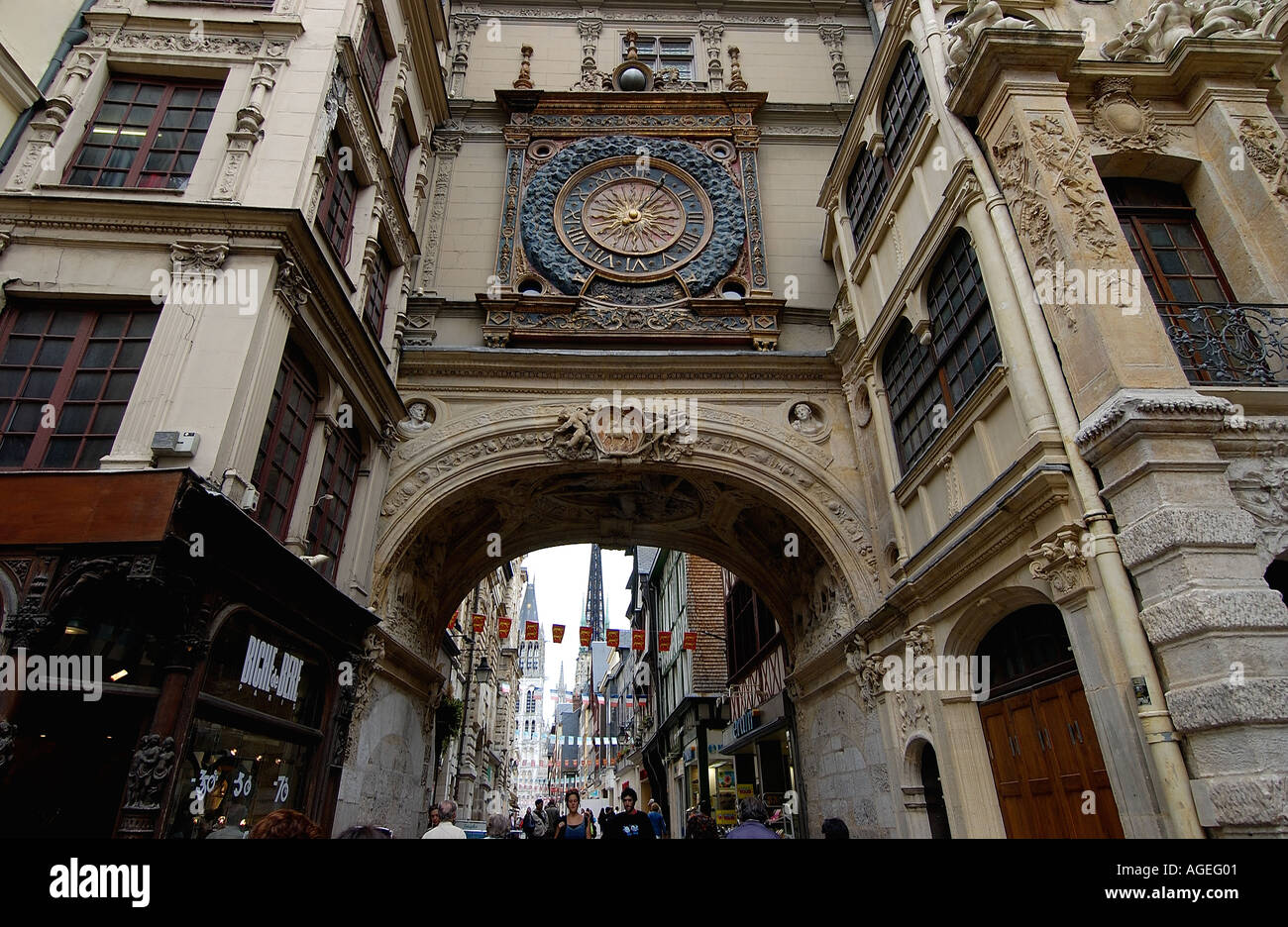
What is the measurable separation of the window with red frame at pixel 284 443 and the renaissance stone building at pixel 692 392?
8 centimetres

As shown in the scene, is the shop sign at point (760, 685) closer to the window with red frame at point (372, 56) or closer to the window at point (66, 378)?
the window at point (66, 378)

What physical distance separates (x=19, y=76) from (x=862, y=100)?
12354 mm

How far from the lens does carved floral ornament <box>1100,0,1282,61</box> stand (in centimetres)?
877

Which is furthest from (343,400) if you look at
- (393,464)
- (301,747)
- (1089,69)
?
(1089,69)

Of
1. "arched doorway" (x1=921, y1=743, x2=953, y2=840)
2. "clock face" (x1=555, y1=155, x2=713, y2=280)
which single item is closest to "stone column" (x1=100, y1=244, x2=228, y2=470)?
"clock face" (x1=555, y1=155, x2=713, y2=280)

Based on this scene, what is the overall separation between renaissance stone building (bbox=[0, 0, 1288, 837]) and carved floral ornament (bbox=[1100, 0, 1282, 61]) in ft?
0.20

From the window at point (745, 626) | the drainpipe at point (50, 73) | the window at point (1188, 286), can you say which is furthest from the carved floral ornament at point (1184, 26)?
the drainpipe at point (50, 73)

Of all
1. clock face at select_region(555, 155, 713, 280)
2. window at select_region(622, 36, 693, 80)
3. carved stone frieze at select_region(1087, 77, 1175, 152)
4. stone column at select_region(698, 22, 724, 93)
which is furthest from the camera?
window at select_region(622, 36, 693, 80)

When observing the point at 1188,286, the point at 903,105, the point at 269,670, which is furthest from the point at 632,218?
the point at 269,670

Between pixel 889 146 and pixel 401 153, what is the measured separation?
962cm

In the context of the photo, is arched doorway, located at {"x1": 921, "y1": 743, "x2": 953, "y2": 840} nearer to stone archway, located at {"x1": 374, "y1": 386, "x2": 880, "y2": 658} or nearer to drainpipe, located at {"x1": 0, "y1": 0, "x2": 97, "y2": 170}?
stone archway, located at {"x1": 374, "y1": 386, "x2": 880, "y2": 658}

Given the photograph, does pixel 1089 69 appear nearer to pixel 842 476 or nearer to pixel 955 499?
pixel 955 499

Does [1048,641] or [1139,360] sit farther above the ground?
[1139,360]

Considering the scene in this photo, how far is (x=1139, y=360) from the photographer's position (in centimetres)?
647
